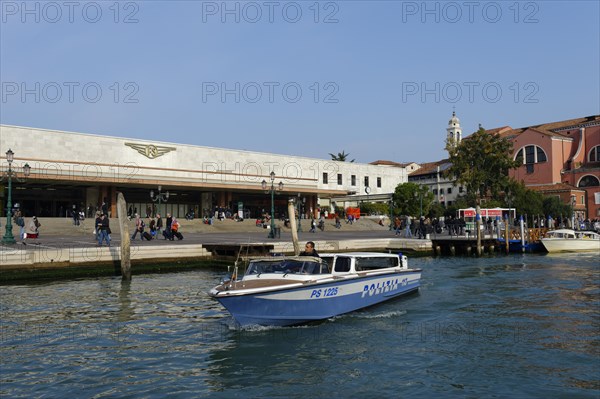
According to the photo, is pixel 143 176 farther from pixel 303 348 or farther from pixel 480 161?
pixel 303 348

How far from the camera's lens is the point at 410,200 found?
7419 centimetres

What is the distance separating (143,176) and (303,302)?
45.6 metres

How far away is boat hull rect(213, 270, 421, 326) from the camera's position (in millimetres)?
12555

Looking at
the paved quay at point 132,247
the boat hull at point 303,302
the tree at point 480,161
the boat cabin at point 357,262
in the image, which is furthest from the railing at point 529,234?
the boat hull at point 303,302

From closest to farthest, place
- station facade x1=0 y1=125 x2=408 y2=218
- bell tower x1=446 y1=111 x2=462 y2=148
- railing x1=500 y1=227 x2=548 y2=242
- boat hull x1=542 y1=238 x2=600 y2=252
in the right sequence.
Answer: boat hull x1=542 y1=238 x2=600 y2=252 → railing x1=500 y1=227 x2=548 y2=242 → station facade x1=0 y1=125 x2=408 y2=218 → bell tower x1=446 y1=111 x2=462 y2=148

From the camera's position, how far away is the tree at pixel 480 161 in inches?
2301

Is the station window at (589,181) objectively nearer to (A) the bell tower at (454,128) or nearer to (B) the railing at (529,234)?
(B) the railing at (529,234)

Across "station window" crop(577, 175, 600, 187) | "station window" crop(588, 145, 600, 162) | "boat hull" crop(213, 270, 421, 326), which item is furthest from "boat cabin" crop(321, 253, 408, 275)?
"station window" crop(588, 145, 600, 162)

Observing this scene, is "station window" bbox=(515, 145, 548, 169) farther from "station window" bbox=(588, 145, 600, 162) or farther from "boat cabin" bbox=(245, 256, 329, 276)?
"boat cabin" bbox=(245, 256, 329, 276)

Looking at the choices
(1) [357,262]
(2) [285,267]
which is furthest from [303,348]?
(1) [357,262]

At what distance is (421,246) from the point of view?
119 feet

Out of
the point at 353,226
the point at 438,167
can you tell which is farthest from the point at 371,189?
the point at 353,226

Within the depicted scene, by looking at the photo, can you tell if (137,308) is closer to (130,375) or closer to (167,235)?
(130,375)

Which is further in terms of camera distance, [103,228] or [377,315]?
[103,228]
